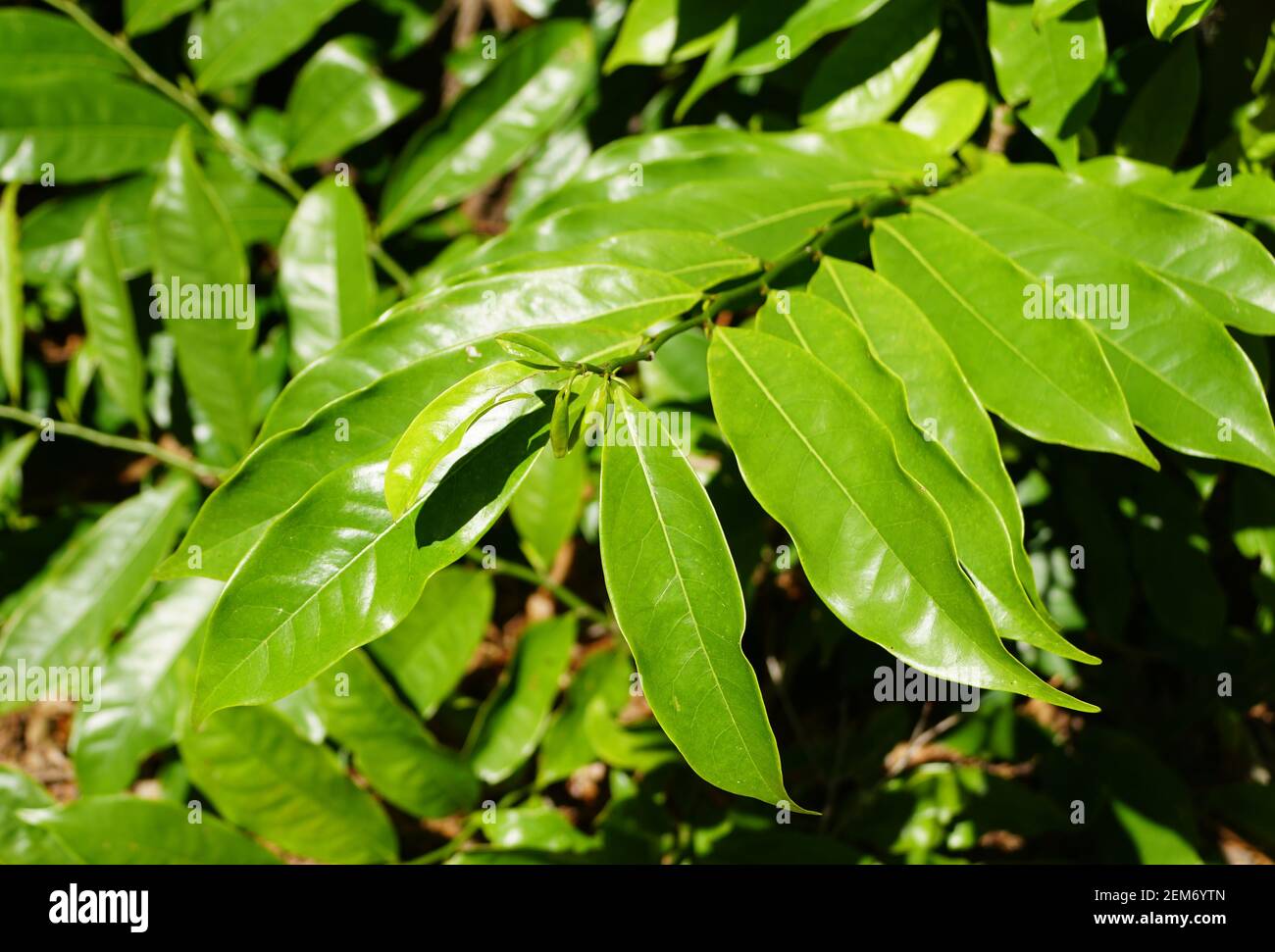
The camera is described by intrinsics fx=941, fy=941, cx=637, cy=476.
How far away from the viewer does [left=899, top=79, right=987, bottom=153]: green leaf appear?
1.61 meters

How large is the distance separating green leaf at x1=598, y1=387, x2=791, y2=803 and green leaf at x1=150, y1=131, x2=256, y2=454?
1.15m

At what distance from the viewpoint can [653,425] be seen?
42.5 inches

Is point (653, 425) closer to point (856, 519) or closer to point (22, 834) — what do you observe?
point (856, 519)

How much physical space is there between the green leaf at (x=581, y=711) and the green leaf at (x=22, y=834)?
97 centimetres

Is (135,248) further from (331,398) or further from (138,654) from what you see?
(331,398)

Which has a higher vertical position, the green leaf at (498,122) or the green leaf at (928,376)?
the green leaf at (498,122)

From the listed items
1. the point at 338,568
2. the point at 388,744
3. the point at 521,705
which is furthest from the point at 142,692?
the point at 338,568

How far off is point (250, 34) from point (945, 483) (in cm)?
188

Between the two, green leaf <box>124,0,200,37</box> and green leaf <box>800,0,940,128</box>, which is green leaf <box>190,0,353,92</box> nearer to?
green leaf <box>124,0,200,37</box>

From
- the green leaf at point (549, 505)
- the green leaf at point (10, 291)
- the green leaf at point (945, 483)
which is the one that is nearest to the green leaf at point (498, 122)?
the green leaf at point (549, 505)

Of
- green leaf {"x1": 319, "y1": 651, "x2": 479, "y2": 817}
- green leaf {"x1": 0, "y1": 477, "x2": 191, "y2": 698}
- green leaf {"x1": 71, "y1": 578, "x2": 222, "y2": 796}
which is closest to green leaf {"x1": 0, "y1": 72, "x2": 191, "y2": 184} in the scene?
green leaf {"x1": 0, "y1": 477, "x2": 191, "y2": 698}

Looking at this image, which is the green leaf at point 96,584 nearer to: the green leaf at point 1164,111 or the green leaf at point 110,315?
the green leaf at point 110,315

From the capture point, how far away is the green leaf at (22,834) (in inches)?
75.0

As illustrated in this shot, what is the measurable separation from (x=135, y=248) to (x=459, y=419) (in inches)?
64.4
